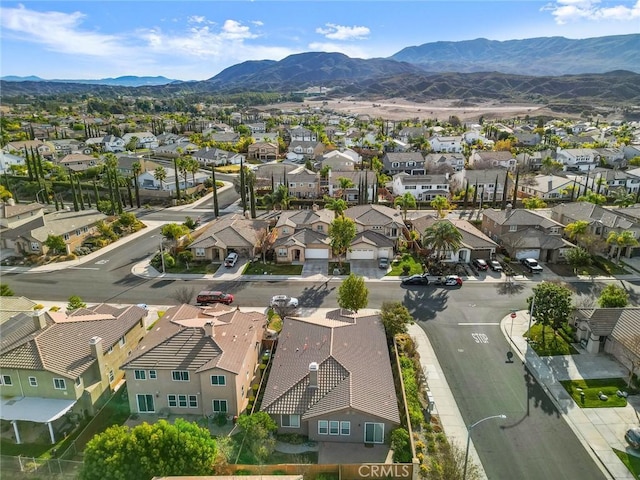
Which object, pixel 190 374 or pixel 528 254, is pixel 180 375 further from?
pixel 528 254

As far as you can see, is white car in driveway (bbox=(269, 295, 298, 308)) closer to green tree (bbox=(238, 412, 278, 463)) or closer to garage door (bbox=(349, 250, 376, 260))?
garage door (bbox=(349, 250, 376, 260))

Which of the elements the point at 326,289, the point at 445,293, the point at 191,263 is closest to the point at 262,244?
the point at 191,263

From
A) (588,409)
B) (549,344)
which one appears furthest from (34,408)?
(549,344)

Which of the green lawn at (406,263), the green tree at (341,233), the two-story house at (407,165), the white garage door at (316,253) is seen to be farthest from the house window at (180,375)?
the two-story house at (407,165)

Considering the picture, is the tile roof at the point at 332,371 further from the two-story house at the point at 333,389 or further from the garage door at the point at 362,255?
the garage door at the point at 362,255

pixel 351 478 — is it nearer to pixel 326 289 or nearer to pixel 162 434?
pixel 162 434

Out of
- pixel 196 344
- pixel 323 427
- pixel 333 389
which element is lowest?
pixel 323 427
